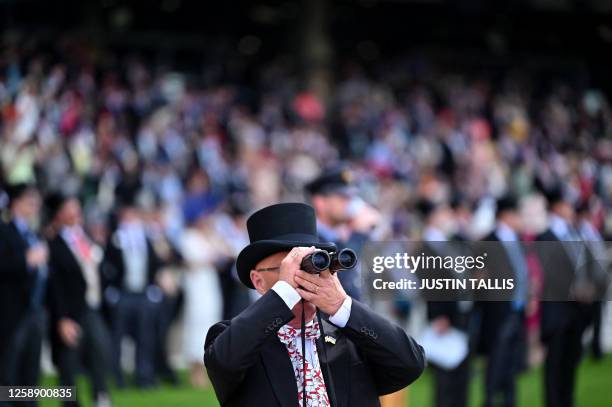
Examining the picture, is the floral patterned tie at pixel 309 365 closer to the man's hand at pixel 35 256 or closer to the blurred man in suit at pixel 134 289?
the man's hand at pixel 35 256

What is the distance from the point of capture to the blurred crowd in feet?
32.4

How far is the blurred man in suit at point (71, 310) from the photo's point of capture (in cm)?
972

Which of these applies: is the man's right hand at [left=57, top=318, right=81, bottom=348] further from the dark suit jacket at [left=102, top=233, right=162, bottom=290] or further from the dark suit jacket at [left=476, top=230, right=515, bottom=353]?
the dark suit jacket at [left=476, top=230, right=515, bottom=353]

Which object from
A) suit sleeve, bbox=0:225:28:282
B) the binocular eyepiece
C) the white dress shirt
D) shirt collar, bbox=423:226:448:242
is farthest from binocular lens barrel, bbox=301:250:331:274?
shirt collar, bbox=423:226:448:242

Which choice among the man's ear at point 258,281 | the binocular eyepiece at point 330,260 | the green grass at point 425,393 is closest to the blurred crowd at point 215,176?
the green grass at point 425,393

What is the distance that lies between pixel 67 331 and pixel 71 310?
0.90 ft

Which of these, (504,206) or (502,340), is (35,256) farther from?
(504,206)

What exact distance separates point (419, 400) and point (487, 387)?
72.8 inches

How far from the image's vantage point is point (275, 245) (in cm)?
423

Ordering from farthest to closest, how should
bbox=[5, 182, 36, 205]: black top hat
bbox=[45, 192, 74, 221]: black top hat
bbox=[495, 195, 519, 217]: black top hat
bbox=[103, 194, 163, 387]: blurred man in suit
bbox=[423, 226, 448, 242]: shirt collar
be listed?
1. bbox=[103, 194, 163, 387]: blurred man in suit
2. bbox=[423, 226, 448, 242]: shirt collar
3. bbox=[495, 195, 519, 217]: black top hat
4. bbox=[45, 192, 74, 221]: black top hat
5. bbox=[5, 182, 36, 205]: black top hat

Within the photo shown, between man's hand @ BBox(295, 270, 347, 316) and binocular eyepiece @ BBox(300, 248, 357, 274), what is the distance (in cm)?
7

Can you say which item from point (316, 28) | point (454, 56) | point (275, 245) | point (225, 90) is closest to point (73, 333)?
point (275, 245)

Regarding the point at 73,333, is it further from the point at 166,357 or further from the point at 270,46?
the point at 270,46

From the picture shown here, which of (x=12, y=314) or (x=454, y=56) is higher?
(x=454, y=56)
